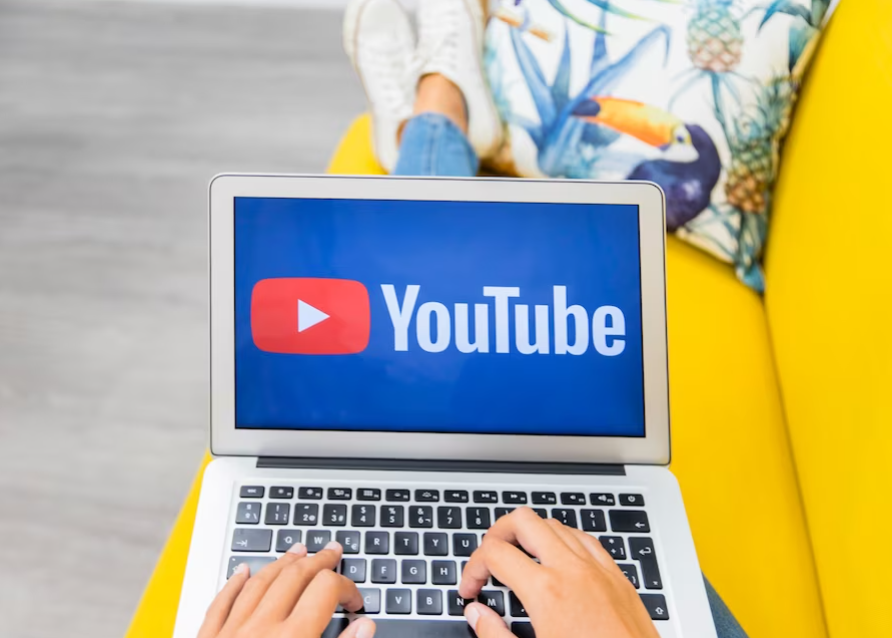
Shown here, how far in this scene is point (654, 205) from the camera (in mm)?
720

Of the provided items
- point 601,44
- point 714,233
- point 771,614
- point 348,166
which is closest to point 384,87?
point 348,166

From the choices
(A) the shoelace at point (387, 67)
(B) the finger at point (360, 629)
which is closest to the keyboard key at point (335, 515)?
(B) the finger at point (360, 629)

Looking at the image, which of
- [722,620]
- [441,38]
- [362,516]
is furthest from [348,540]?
[441,38]

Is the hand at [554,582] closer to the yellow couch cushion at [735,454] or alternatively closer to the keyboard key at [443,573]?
the keyboard key at [443,573]

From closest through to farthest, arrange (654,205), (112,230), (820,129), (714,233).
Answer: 1. (654,205)
2. (820,129)
3. (714,233)
4. (112,230)

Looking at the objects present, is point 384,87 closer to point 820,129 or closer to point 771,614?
point 820,129

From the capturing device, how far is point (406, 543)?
0.69m

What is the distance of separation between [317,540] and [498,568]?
0.17 meters

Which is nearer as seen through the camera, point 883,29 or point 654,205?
point 654,205

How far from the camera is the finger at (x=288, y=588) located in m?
0.60

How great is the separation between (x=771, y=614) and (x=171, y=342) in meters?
1.18

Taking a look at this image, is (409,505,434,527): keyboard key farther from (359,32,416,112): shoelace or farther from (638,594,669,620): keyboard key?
(359,32,416,112): shoelace

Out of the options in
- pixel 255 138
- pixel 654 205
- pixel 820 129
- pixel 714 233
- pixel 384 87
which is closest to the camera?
pixel 654 205

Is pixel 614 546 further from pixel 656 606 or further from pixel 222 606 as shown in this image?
pixel 222 606
